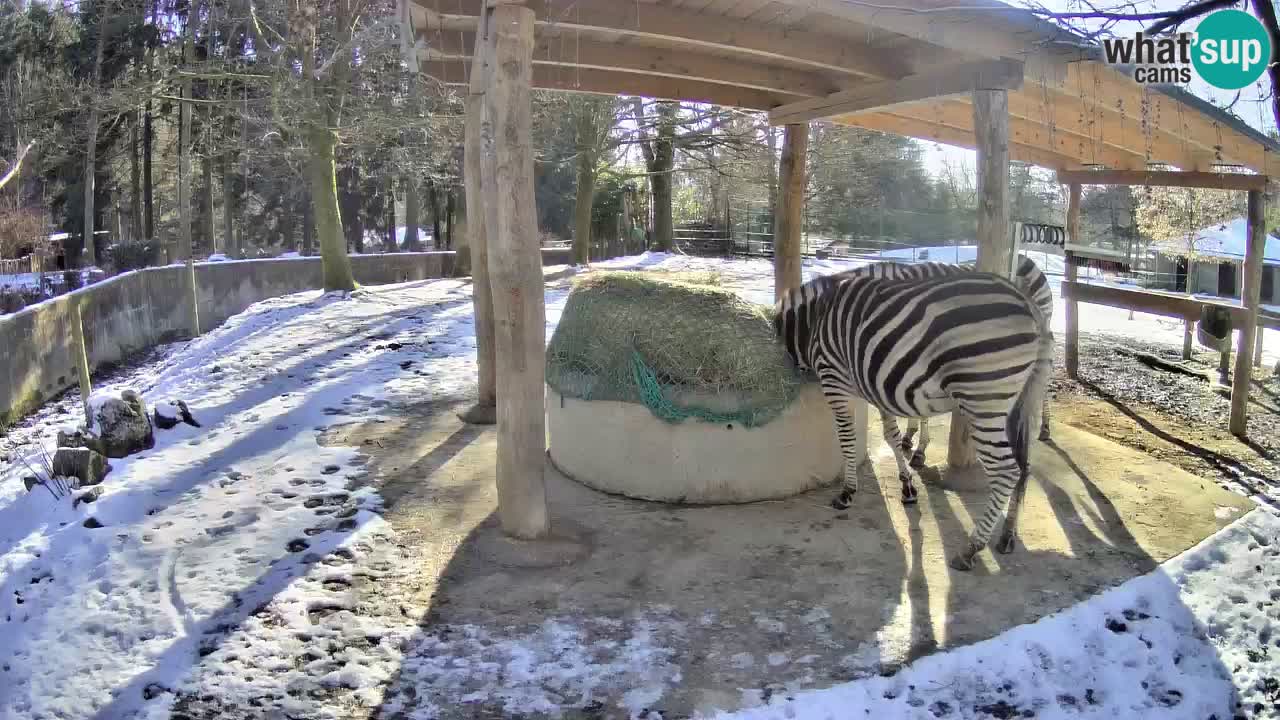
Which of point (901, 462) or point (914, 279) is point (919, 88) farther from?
point (901, 462)

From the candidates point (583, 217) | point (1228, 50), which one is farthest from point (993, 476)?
point (583, 217)

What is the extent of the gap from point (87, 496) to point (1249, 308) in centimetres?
957

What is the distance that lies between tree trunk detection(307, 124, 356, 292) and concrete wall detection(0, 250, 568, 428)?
10.5 ft

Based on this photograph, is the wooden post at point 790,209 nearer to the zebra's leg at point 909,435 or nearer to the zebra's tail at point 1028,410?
the zebra's leg at point 909,435

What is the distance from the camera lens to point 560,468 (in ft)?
20.3

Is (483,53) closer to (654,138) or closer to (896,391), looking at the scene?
(896,391)

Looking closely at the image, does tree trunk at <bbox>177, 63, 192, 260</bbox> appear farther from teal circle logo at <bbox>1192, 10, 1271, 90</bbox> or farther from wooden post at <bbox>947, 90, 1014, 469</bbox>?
teal circle logo at <bbox>1192, 10, 1271, 90</bbox>

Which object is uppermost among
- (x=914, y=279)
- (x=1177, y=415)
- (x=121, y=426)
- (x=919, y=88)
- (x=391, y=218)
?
(x=391, y=218)

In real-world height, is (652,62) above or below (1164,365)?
above

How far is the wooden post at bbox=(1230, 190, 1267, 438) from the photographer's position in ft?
24.7

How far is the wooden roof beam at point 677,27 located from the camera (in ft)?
17.6

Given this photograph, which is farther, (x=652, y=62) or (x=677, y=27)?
(x=652, y=62)

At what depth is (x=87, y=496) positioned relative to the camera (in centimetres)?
538

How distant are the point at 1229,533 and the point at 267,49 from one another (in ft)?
46.6
